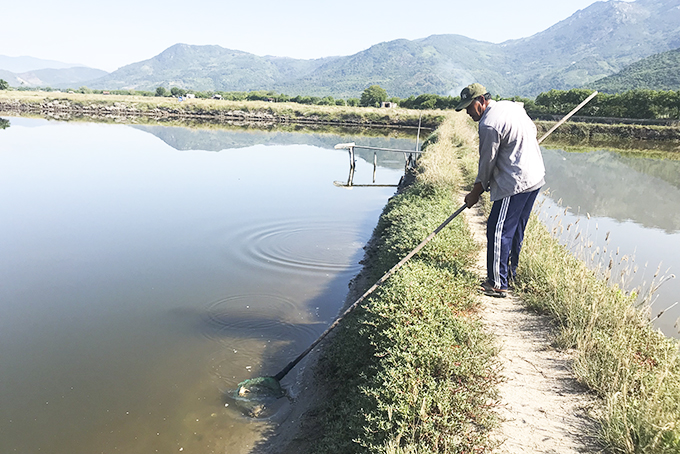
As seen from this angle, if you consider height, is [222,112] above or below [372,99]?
below

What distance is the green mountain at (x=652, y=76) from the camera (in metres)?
99.9

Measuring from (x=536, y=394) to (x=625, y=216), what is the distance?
35.0 ft

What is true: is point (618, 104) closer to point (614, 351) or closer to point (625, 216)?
point (625, 216)

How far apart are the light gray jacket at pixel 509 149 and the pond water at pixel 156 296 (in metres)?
3.16

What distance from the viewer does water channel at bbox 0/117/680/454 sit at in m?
4.58

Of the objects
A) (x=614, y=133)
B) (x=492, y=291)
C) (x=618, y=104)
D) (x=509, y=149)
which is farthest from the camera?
(x=618, y=104)

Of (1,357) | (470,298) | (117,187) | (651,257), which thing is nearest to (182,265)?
(1,357)

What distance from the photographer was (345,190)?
16172 mm

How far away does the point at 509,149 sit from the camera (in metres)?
4.38

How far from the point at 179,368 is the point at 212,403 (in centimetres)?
86

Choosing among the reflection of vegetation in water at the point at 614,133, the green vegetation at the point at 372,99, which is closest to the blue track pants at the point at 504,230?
the reflection of vegetation in water at the point at 614,133

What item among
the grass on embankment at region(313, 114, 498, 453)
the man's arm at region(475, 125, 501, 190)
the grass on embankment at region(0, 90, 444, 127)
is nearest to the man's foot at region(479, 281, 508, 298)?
the grass on embankment at region(313, 114, 498, 453)

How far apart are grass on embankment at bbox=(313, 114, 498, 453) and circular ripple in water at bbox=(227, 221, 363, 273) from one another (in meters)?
3.49

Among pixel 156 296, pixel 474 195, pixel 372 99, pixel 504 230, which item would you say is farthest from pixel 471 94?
pixel 372 99
